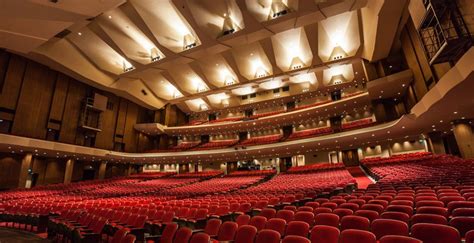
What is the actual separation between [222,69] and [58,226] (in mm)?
15048

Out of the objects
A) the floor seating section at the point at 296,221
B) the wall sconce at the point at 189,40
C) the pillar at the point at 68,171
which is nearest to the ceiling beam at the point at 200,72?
→ the wall sconce at the point at 189,40

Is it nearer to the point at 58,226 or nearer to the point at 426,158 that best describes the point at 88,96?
the point at 58,226

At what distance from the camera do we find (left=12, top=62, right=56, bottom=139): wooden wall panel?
1365 centimetres

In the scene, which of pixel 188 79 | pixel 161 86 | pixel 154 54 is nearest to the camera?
pixel 154 54

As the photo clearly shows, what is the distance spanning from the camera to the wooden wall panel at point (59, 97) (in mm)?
15367

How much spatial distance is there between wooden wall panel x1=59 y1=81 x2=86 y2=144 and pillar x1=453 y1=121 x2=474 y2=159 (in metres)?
22.0

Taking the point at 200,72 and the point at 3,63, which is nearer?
the point at 3,63

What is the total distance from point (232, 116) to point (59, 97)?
47.0 feet

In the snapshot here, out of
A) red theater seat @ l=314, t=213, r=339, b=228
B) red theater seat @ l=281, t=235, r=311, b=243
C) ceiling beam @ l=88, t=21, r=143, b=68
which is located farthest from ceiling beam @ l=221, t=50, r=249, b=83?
red theater seat @ l=281, t=235, r=311, b=243

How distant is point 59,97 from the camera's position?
51.8 ft

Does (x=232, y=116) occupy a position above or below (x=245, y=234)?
above

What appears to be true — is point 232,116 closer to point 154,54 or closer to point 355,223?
point 154,54

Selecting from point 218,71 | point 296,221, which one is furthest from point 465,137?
point 218,71

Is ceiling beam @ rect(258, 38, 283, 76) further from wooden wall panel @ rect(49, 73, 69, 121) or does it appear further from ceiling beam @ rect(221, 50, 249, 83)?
wooden wall panel @ rect(49, 73, 69, 121)
